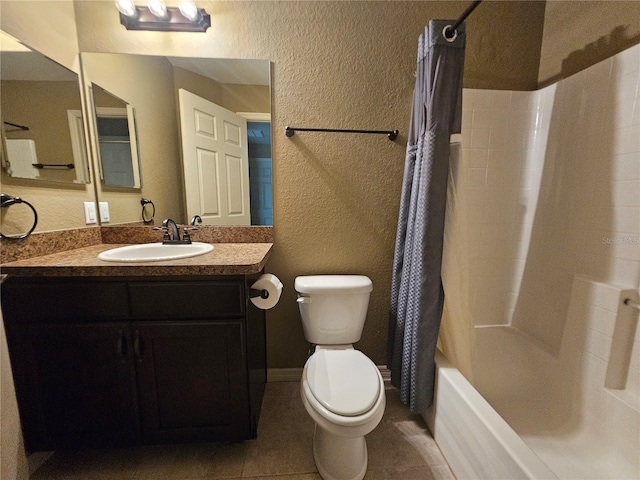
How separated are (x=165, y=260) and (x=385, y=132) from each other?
49.0 inches

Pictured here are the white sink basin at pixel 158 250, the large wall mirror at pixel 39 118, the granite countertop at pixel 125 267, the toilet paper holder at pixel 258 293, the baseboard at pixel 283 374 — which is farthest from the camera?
the baseboard at pixel 283 374

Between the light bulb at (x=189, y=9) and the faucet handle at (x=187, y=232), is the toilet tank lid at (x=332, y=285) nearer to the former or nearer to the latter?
the faucet handle at (x=187, y=232)

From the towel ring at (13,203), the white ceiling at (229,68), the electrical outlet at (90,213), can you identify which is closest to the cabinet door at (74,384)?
the towel ring at (13,203)

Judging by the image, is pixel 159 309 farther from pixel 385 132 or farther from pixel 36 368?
pixel 385 132

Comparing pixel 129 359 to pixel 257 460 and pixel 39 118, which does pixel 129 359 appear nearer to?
pixel 257 460

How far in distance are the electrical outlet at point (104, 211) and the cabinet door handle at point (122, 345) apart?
30.1 inches

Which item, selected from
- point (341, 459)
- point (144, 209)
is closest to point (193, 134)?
point (144, 209)

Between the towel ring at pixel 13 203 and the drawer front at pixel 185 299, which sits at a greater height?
the towel ring at pixel 13 203

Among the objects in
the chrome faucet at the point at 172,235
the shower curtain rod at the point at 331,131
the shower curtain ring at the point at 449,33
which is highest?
the shower curtain ring at the point at 449,33

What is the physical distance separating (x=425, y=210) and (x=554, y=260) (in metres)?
0.84

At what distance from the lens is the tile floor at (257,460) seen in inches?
42.3

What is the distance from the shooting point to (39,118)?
1.12m

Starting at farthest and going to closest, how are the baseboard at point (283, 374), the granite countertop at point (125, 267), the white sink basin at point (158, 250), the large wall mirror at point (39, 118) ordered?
the baseboard at point (283, 374) < the white sink basin at point (158, 250) < the large wall mirror at point (39, 118) < the granite countertop at point (125, 267)

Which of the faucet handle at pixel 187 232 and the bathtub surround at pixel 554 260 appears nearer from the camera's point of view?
the bathtub surround at pixel 554 260
